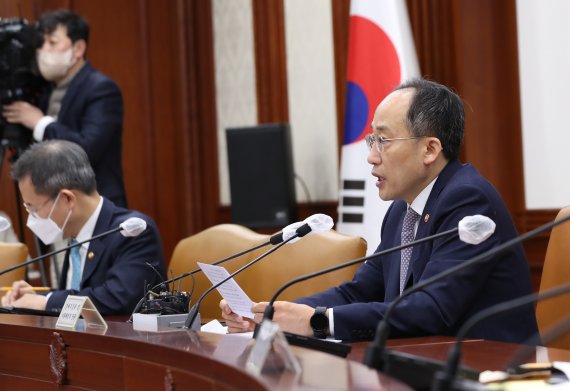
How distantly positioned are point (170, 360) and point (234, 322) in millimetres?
541

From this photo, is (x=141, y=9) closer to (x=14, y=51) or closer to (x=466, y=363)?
(x=14, y=51)

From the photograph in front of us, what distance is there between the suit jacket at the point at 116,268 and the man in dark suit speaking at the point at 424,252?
799mm

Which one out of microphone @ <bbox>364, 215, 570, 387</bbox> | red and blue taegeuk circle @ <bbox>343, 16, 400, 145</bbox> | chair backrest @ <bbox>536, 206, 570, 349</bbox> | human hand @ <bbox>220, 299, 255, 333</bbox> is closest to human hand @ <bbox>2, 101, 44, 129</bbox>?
red and blue taegeuk circle @ <bbox>343, 16, 400, 145</bbox>

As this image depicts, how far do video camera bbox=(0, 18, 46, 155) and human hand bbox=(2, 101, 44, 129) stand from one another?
0.03 metres

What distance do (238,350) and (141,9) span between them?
4.81m

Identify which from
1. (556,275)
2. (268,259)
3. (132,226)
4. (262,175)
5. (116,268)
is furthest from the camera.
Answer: (262,175)

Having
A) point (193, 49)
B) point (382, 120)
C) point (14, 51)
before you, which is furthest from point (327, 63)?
point (382, 120)

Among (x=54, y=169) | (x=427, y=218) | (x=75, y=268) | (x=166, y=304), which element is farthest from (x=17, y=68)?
(x=427, y=218)

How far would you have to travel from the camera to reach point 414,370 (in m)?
1.57

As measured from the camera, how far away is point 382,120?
267cm

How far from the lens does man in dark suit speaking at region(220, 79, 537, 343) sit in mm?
2357

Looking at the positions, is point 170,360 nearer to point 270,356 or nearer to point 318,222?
point 270,356

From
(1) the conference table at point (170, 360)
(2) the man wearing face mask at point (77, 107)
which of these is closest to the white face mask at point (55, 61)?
(2) the man wearing face mask at point (77, 107)

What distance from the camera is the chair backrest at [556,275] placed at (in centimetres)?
256
